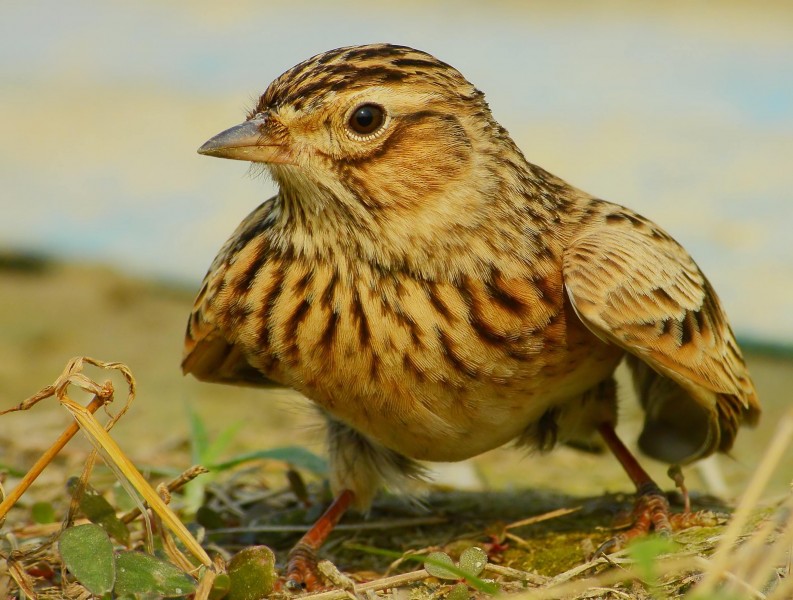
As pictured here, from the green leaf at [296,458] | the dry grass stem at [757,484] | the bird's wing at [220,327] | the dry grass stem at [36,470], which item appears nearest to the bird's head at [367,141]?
the bird's wing at [220,327]

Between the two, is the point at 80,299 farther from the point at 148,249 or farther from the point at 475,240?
the point at 475,240

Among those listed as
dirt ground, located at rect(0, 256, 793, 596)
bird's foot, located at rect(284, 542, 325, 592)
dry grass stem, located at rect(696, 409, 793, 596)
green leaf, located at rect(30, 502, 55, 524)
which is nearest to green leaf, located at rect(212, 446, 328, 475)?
dirt ground, located at rect(0, 256, 793, 596)

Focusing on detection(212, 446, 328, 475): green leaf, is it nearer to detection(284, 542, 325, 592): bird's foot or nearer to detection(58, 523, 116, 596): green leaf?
detection(284, 542, 325, 592): bird's foot

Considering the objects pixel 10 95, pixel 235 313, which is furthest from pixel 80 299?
pixel 235 313

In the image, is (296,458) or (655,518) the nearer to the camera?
(655,518)

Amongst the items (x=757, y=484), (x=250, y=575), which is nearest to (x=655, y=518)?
(x=250, y=575)

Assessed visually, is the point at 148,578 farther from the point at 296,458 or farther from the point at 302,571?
the point at 296,458

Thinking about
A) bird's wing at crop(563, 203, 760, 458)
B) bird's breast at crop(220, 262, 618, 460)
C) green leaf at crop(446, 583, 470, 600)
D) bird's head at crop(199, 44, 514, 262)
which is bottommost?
green leaf at crop(446, 583, 470, 600)

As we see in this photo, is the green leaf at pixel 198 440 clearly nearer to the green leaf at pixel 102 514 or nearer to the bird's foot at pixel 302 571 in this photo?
the bird's foot at pixel 302 571
